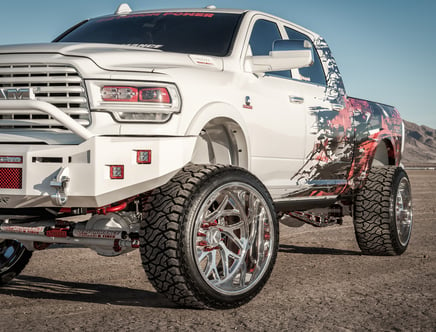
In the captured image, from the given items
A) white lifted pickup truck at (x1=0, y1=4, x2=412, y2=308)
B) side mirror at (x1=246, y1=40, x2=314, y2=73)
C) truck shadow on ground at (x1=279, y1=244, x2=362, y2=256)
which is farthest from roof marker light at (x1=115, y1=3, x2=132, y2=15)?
truck shadow on ground at (x1=279, y1=244, x2=362, y2=256)

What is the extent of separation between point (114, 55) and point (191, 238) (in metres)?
1.20

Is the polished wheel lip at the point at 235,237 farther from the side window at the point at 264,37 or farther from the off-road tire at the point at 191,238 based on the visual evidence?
the side window at the point at 264,37

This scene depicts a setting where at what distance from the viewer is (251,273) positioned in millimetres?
4559

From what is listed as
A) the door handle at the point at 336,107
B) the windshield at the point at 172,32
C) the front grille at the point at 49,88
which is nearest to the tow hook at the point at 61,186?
the front grille at the point at 49,88

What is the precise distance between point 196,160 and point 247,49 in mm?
948

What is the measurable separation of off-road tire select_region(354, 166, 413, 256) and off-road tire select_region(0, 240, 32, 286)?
3.24 meters

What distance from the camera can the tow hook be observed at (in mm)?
3783

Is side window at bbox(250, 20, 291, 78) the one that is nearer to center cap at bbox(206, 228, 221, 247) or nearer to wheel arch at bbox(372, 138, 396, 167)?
center cap at bbox(206, 228, 221, 247)

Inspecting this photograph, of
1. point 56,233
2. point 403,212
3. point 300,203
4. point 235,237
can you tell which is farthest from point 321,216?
point 56,233

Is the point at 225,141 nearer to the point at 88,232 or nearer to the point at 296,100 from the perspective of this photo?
the point at 296,100

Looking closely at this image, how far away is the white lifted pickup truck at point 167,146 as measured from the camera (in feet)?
12.8

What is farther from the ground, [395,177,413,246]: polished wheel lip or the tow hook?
the tow hook

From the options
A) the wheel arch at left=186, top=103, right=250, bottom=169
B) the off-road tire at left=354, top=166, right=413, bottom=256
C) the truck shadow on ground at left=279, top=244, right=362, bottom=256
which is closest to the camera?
the wheel arch at left=186, top=103, right=250, bottom=169

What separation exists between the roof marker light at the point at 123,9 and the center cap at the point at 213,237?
260 cm
